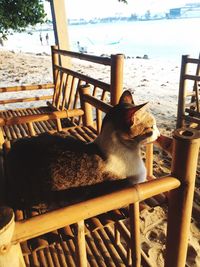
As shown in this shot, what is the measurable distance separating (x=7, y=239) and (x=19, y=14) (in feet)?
19.1

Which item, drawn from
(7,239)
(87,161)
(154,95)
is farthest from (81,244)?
(154,95)

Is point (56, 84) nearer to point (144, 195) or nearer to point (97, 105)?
point (97, 105)

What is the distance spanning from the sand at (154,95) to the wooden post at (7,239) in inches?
65.0

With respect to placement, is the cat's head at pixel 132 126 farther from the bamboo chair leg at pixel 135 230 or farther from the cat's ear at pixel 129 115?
the bamboo chair leg at pixel 135 230

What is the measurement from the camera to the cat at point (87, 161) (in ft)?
4.32

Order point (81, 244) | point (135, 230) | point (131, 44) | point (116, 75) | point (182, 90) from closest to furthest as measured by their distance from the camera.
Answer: point (81, 244), point (135, 230), point (116, 75), point (182, 90), point (131, 44)

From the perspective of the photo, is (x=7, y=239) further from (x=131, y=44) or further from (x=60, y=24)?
(x=131, y=44)

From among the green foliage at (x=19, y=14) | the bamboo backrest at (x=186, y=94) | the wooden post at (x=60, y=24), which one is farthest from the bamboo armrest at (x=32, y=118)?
the green foliage at (x=19, y=14)

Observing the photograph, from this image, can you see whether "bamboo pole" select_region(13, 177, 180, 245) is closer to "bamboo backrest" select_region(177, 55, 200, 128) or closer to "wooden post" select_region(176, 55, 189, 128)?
"bamboo backrest" select_region(177, 55, 200, 128)

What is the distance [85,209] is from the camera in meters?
0.82

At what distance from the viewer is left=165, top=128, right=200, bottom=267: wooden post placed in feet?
2.98

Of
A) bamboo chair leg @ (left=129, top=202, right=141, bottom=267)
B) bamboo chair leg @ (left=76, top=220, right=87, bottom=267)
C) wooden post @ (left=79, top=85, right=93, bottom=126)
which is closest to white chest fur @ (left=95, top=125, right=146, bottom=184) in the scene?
bamboo chair leg @ (left=129, top=202, right=141, bottom=267)

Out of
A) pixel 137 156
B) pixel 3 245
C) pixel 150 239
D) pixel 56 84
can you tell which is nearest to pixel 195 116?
pixel 56 84

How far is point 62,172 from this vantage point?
131 cm
